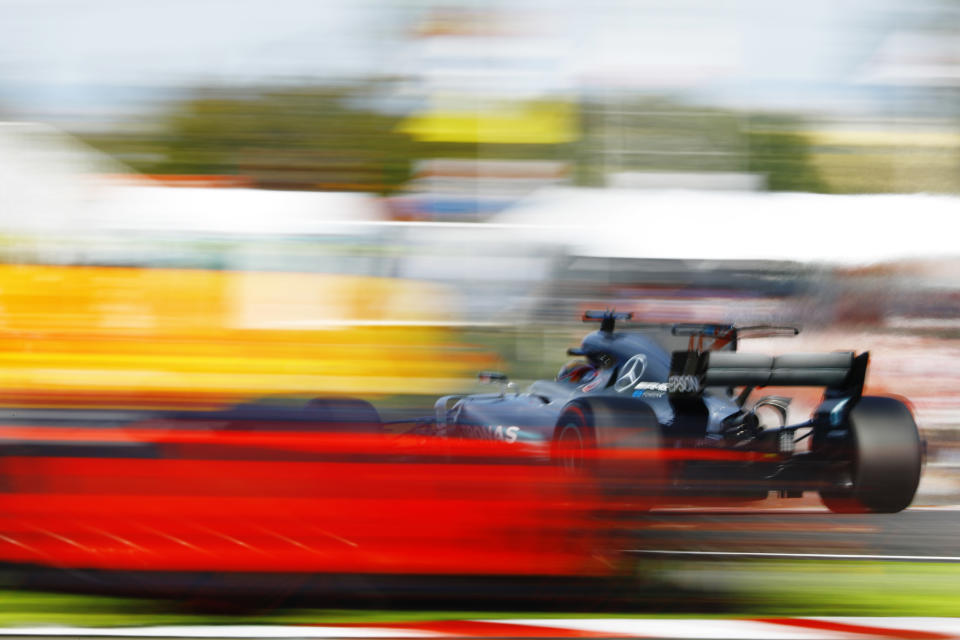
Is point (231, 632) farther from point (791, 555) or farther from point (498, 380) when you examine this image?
point (791, 555)

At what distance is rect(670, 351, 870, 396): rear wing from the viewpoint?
→ 304 centimetres

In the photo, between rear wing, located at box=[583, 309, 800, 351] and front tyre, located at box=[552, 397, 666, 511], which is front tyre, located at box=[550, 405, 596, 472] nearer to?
front tyre, located at box=[552, 397, 666, 511]

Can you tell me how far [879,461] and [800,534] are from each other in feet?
1.20

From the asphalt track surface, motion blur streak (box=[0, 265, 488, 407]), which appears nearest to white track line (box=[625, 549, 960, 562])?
the asphalt track surface

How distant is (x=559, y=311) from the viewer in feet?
7.39

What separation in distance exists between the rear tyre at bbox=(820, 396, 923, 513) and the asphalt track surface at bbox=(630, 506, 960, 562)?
8 cm

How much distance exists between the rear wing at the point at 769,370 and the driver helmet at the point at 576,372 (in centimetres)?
29

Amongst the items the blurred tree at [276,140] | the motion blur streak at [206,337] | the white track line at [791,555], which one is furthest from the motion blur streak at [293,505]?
the blurred tree at [276,140]

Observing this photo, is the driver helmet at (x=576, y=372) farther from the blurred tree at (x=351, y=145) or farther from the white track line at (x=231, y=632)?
the white track line at (x=231, y=632)

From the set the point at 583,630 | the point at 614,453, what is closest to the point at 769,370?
the point at 614,453

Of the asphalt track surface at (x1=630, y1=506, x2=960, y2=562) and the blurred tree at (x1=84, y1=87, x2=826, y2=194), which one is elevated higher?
the blurred tree at (x1=84, y1=87, x2=826, y2=194)

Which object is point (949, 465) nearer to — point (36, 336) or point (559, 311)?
point (559, 311)

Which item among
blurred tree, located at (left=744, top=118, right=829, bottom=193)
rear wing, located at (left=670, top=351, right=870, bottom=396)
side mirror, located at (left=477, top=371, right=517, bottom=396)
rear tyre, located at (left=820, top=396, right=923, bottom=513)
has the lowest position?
rear tyre, located at (left=820, top=396, right=923, bottom=513)

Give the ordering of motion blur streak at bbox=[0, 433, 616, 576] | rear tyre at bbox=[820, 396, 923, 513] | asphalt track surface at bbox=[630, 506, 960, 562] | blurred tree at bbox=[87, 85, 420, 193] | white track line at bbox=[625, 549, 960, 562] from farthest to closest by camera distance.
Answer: rear tyre at bbox=[820, 396, 923, 513]
white track line at bbox=[625, 549, 960, 562]
asphalt track surface at bbox=[630, 506, 960, 562]
motion blur streak at bbox=[0, 433, 616, 576]
blurred tree at bbox=[87, 85, 420, 193]
